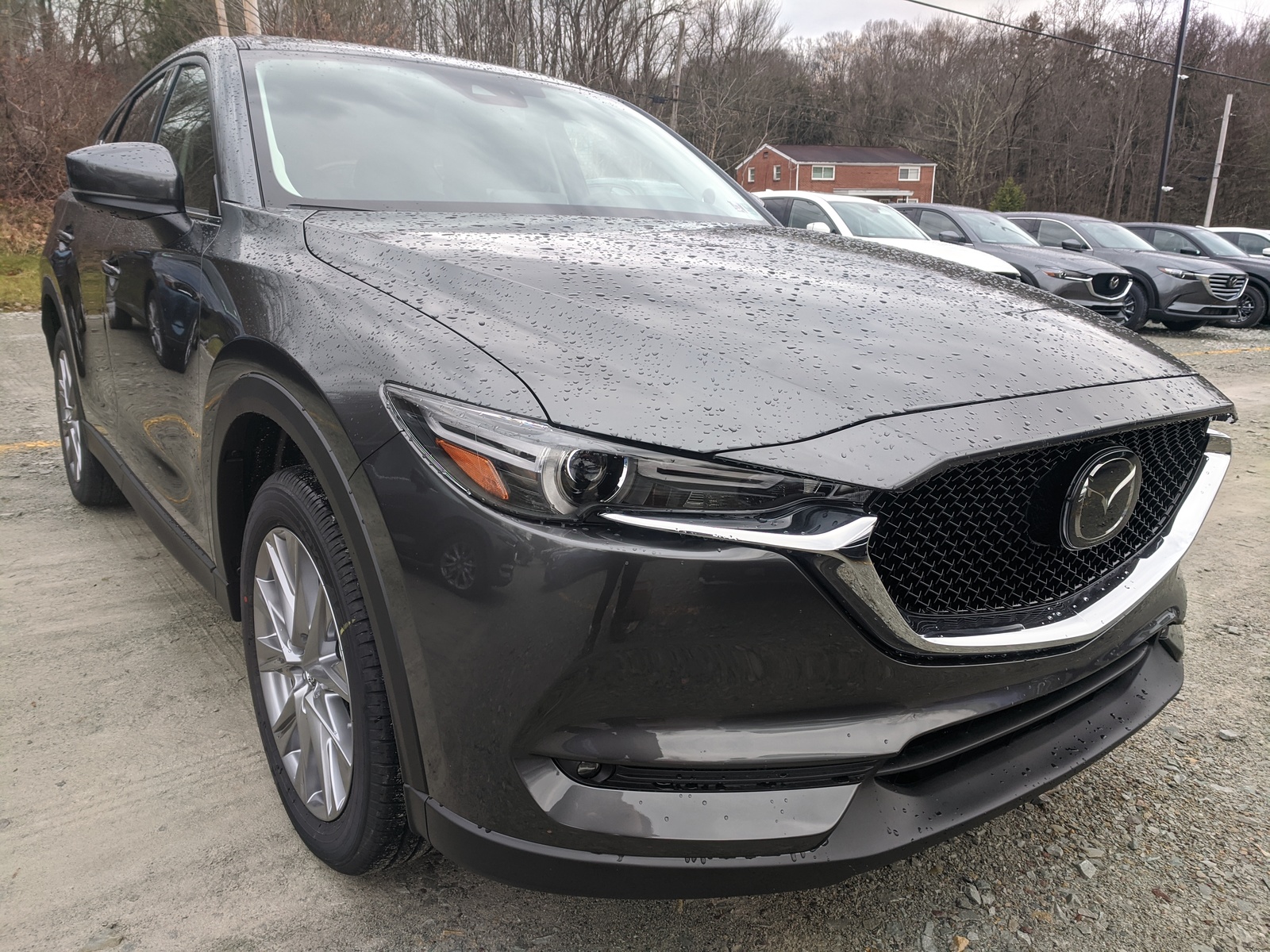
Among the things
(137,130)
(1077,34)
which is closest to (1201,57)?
(1077,34)

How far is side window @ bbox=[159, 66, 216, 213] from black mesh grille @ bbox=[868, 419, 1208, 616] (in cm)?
175

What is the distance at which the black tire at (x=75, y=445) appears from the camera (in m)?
3.52

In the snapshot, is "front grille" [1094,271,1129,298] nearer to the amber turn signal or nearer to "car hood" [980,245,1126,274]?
"car hood" [980,245,1126,274]

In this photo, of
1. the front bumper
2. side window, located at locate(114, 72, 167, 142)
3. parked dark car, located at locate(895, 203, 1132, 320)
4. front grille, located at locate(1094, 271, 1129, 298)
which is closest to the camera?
the front bumper

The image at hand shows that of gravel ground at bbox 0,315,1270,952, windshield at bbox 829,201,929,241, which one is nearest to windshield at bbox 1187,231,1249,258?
windshield at bbox 829,201,929,241

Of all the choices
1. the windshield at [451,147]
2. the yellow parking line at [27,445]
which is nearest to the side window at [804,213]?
the windshield at [451,147]

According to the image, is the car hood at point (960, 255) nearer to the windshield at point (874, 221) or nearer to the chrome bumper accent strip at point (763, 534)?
the windshield at point (874, 221)

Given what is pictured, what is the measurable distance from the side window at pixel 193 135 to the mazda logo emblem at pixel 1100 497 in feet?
6.36

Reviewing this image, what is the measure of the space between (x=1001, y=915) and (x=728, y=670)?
0.92 metres

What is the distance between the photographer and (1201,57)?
4803cm

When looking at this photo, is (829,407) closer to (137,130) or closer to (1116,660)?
(1116,660)

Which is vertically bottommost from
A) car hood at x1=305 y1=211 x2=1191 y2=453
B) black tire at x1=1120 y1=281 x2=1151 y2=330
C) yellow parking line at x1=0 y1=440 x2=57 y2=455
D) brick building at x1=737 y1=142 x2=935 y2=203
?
yellow parking line at x1=0 y1=440 x2=57 y2=455

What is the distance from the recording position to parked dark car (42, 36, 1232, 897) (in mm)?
1243

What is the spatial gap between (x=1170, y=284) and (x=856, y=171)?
50.5 metres
